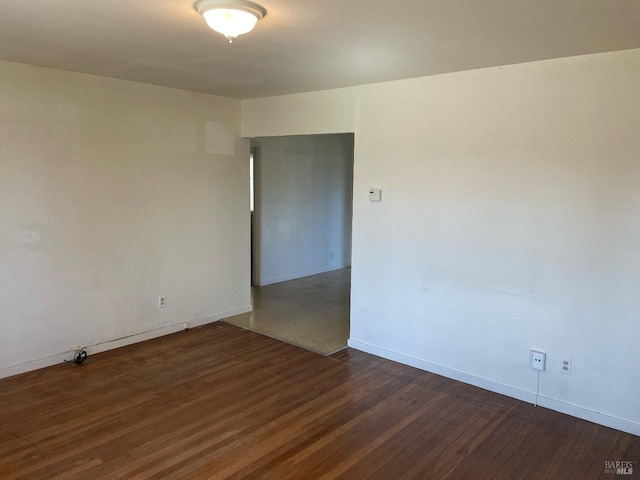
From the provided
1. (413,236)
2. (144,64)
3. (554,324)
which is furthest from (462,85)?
(144,64)

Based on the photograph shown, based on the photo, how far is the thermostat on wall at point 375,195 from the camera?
4.06m

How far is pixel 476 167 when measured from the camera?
3.48 meters

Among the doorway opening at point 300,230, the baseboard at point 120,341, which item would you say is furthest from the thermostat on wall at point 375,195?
the baseboard at point 120,341

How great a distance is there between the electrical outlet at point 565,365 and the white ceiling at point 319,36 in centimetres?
203

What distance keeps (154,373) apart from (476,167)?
3.05m

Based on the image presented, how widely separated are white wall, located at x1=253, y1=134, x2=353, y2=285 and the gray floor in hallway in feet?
1.41

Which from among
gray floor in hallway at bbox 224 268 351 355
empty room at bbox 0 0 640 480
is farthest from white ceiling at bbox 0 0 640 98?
gray floor in hallway at bbox 224 268 351 355

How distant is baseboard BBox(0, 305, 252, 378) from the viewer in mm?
3680

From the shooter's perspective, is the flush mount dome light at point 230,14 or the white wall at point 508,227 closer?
the flush mount dome light at point 230,14

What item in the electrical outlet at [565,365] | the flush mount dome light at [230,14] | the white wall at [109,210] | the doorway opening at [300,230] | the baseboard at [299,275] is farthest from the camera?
the baseboard at [299,275]

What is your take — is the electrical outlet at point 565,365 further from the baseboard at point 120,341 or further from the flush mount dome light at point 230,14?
the baseboard at point 120,341

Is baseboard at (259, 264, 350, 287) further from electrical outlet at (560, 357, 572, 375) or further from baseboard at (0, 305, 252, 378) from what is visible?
electrical outlet at (560, 357, 572, 375)

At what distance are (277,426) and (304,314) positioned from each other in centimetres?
246

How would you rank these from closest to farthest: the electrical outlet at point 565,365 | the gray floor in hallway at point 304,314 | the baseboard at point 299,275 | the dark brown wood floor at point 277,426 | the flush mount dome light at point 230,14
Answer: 1. the flush mount dome light at point 230,14
2. the dark brown wood floor at point 277,426
3. the electrical outlet at point 565,365
4. the gray floor in hallway at point 304,314
5. the baseboard at point 299,275
